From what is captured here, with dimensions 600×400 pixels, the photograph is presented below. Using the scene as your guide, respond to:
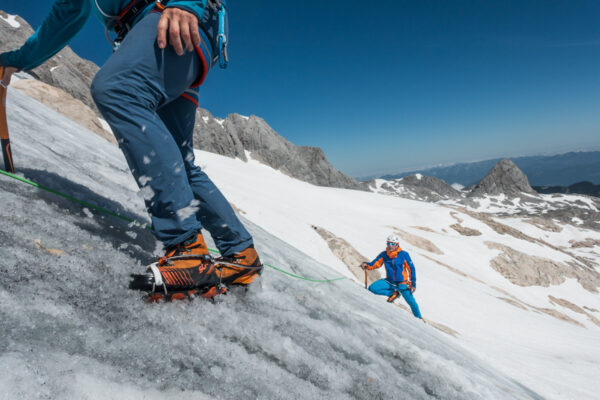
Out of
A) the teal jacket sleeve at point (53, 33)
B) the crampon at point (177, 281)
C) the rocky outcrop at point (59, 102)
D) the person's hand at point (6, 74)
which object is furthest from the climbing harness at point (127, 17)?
the rocky outcrop at point (59, 102)

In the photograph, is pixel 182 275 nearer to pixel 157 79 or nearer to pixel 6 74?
pixel 157 79

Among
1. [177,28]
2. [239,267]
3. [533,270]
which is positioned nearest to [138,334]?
[239,267]

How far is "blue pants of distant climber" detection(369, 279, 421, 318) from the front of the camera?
10.5 metres

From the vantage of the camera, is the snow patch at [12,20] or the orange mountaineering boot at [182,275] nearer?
the orange mountaineering boot at [182,275]

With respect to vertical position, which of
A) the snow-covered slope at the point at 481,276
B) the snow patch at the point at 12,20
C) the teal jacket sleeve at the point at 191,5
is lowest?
the snow-covered slope at the point at 481,276

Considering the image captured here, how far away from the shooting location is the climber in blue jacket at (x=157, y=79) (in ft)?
6.34

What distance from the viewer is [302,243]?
53.5 feet

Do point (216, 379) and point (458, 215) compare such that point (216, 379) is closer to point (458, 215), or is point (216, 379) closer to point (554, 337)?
point (554, 337)

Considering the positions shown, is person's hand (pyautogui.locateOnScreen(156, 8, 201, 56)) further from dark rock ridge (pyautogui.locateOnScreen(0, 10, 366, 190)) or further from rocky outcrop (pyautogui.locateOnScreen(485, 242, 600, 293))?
dark rock ridge (pyautogui.locateOnScreen(0, 10, 366, 190))

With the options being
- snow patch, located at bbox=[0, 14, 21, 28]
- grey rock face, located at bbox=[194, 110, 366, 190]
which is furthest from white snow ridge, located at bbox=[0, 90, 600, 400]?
grey rock face, located at bbox=[194, 110, 366, 190]

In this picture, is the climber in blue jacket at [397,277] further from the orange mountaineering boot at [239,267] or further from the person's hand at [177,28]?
the person's hand at [177,28]

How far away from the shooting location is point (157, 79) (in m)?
2.03

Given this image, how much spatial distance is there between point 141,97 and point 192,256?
112 cm

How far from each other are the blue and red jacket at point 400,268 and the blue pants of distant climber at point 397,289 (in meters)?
0.18
